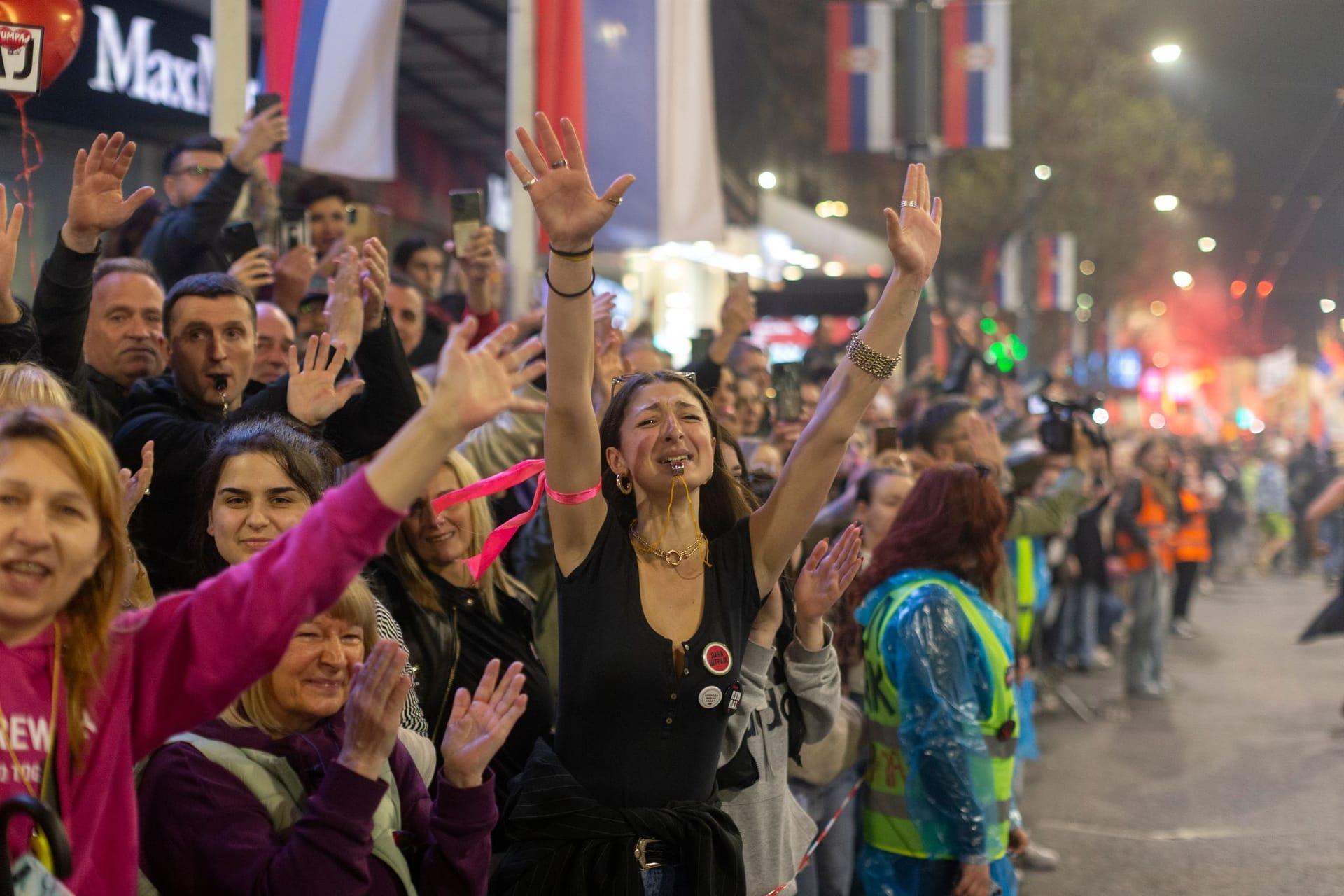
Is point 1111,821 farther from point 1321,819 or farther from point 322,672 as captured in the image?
point 322,672

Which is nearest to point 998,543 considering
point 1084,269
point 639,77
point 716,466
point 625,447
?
point 716,466

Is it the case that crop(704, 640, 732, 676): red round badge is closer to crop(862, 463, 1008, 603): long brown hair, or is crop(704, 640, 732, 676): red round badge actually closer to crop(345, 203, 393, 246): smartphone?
crop(862, 463, 1008, 603): long brown hair

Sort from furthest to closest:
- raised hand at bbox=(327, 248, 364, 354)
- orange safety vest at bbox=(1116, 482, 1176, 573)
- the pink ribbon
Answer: orange safety vest at bbox=(1116, 482, 1176, 573) → raised hand at bbox=(327, 248, 364, 354) → the pink ribbon

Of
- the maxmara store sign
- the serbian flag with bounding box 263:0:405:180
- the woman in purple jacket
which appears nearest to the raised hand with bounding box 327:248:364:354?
the woman in purple jacket

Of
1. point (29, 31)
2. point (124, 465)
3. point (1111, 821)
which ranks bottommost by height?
point (1111, 821)

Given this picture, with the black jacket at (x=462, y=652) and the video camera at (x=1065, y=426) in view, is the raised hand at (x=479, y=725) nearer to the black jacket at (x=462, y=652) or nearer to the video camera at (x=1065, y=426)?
the black jacket at (x=462, y=652)

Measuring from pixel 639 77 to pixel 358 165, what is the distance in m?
3.07

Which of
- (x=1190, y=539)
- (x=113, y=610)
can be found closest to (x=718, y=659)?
(x=113, y=610)

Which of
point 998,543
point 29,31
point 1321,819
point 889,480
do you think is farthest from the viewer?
point 1321,819

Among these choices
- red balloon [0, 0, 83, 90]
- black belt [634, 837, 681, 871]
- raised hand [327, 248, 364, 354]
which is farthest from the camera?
red balloon [0, 0, 83, 90]

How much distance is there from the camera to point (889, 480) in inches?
218

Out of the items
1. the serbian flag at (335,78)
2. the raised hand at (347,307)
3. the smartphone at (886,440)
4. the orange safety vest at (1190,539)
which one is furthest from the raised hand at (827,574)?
the orange safety vest at (1190,539)

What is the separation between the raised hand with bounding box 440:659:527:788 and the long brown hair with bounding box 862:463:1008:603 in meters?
2.15

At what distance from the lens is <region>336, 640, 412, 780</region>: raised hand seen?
2.49m
